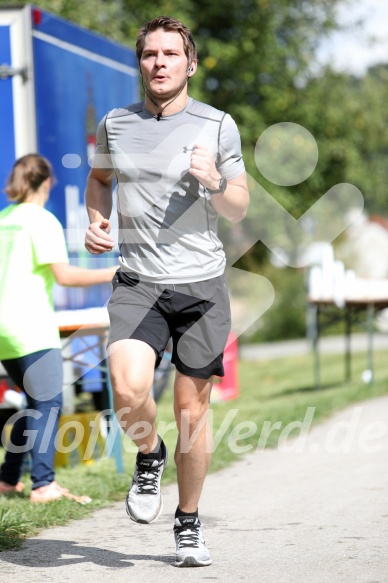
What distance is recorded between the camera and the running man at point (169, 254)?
13.3ft

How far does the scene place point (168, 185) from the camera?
4.08m

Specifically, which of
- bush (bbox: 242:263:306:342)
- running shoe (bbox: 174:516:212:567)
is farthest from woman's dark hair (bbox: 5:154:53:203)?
bush (bbox: 242:263:306:342)

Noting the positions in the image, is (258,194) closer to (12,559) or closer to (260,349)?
(260,349)

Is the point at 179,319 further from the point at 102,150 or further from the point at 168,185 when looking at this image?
the point at 102,150

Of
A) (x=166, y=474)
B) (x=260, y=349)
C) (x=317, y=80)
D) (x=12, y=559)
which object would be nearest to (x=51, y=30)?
(x=166, y=474)

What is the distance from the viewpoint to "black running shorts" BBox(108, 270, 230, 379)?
13.5ft

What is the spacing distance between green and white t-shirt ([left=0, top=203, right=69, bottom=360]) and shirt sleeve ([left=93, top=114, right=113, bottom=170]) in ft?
4.57

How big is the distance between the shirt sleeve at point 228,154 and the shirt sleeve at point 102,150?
1.51ft

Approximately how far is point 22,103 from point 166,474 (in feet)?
10.4

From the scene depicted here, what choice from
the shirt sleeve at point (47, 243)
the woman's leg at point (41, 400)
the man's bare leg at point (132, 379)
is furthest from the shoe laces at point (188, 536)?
the shirt sleeve at point (47, 243)

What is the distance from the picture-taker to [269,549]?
14.6ft

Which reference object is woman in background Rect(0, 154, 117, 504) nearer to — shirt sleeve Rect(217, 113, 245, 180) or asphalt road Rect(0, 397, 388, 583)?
asphalt road Rect(0, 397, 388, 583)

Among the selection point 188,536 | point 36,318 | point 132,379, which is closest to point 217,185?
point 132,379

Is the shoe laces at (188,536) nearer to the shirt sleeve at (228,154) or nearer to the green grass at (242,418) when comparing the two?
the green grass at (242,418)
